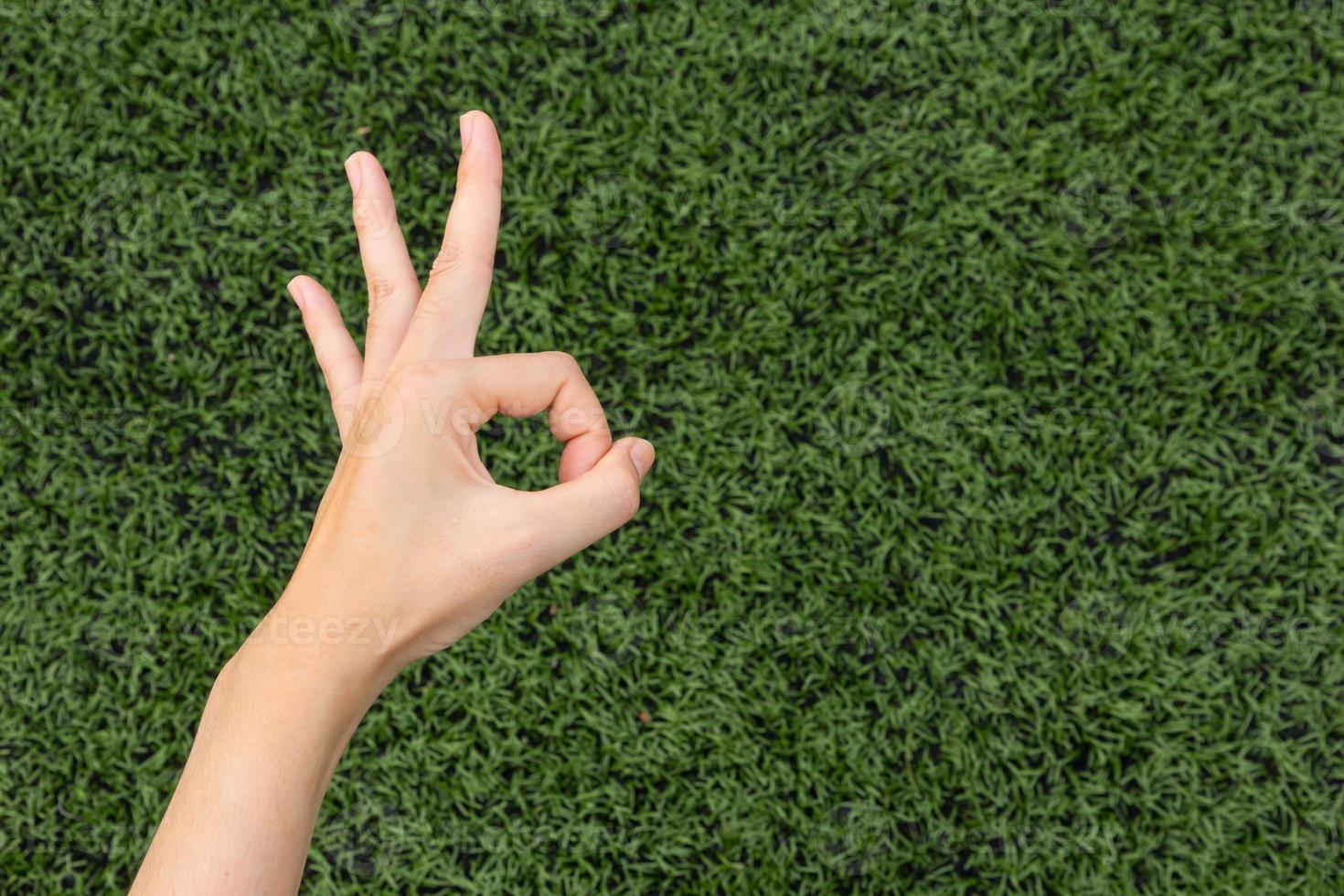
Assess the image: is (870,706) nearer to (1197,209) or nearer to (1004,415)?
(1004,415)

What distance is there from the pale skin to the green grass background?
130 cm

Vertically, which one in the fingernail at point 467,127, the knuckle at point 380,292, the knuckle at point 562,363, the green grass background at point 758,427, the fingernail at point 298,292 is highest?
the fingernail at point 467,127

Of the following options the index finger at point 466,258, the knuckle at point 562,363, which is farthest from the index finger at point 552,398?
the index finger at point 466,258

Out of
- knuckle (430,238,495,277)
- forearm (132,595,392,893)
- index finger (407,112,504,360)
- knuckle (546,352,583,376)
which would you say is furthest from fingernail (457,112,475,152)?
forearm (132,595,392,893)

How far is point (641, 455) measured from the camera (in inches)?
76.2

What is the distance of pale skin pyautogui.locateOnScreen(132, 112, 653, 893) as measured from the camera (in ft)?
5.16

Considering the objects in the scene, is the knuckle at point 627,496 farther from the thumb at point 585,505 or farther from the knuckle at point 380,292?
the knuckle at point 380,292

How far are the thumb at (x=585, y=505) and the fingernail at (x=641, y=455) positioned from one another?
0.03 m

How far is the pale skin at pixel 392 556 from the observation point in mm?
1572

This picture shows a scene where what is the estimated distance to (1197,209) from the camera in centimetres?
336

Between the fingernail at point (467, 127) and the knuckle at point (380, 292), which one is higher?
the fingernail at point (467, 127)

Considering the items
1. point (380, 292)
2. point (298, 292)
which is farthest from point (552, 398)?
point (298, 292)

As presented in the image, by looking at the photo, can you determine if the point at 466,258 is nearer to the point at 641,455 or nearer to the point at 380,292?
the point at 380,292

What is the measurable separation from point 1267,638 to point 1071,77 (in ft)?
7.33
